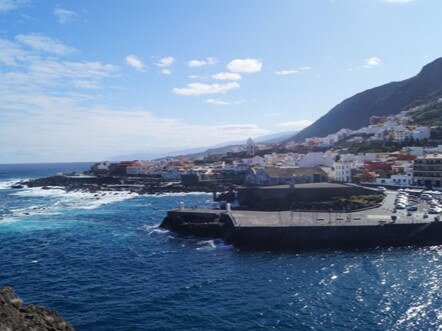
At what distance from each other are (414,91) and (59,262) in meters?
170

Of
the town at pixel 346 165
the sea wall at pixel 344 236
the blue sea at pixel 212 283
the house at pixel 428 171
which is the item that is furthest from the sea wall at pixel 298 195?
the blue sea at pixel 212 283

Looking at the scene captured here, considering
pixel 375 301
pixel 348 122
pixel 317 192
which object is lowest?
pixel 375 301

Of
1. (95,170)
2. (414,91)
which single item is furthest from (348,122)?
(95,170)

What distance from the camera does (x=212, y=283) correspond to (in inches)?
957

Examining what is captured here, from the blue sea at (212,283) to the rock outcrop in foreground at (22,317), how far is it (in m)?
8.71

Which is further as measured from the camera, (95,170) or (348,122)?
(348,122)

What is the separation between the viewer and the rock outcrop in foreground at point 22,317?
8.68 m

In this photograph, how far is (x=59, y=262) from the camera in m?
29.8

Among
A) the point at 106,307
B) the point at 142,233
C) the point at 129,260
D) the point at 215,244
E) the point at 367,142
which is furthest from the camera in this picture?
the point at 367,142

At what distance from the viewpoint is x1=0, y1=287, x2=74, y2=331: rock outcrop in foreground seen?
8.68 meters

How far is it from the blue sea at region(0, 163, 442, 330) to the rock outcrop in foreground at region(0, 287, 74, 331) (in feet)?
28.6

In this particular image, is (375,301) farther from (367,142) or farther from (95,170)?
(95,170)

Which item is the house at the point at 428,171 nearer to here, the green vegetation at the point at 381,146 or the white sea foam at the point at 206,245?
the green vegetation at the point at 381,146

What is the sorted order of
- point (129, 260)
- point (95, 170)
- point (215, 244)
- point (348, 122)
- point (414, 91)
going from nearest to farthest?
point (129, 260), point (215, 244), point (95, 170), point (414, 91), point (348, 122)
